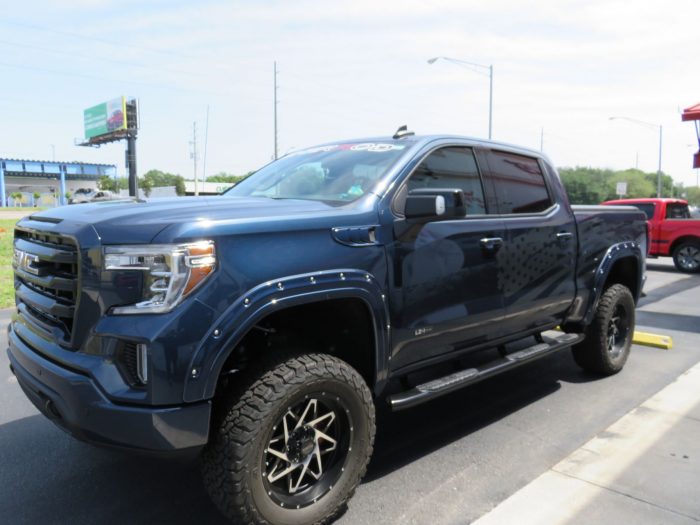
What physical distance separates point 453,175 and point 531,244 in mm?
839

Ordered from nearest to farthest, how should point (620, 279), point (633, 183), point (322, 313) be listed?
point (322, 313), point (620, 279), point (633, 183)

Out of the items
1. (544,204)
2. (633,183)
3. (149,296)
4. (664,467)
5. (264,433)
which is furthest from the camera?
(633,183)

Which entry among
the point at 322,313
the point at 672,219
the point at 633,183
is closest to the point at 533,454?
the point at 322,313

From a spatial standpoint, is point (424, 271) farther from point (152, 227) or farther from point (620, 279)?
point (620, 279)

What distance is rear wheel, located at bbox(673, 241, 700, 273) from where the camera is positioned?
44.1 ft

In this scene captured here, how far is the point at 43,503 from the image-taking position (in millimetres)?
3004

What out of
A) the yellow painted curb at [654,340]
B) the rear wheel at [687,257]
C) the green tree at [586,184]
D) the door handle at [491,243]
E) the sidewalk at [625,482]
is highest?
the green tree at [586,184]

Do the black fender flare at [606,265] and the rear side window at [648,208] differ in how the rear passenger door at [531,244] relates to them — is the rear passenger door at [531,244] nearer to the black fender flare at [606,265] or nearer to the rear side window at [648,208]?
the black fender flare at [606,265]

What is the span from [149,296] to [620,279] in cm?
474

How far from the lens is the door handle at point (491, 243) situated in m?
3.61

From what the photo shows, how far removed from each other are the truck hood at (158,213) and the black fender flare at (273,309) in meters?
0.32

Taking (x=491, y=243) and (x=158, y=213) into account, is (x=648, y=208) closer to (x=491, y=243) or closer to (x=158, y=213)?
(x=491, y=243)

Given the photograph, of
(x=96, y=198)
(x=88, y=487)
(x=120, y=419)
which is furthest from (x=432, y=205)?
(x=88, y=487)

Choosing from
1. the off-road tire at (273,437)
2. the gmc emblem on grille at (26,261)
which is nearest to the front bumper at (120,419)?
the off-road tire at (273,437)
